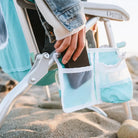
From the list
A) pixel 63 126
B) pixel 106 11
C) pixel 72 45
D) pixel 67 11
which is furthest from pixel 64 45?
pixel 63 126

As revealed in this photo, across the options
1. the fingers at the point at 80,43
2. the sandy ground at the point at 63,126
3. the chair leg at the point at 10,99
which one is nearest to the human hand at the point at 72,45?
the fingers at the point at 80,43

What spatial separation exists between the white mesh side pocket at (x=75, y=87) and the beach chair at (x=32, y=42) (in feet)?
0.28

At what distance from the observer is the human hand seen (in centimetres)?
64

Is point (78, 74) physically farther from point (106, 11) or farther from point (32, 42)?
point (106, 11)

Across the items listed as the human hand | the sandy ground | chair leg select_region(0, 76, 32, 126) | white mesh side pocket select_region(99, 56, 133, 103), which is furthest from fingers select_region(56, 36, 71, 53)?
the sandy ground

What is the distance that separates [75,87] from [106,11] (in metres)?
0.46

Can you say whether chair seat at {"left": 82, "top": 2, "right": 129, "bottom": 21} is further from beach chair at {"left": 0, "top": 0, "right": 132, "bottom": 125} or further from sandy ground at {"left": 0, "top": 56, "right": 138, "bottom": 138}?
sandy ground at {"left": 0, "top": 56, "right": 138, "bottom": 138}

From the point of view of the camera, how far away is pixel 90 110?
1415mm

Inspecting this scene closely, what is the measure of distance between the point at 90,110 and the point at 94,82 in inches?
24.1

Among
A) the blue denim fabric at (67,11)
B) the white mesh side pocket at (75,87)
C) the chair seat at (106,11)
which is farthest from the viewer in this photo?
the chair seat at (106,11)

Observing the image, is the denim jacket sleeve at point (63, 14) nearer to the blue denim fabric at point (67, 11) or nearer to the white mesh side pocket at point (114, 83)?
the blue denim fabric at point (67, 11)

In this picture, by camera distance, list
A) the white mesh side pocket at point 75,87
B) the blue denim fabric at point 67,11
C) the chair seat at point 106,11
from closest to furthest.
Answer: the blue denim fabric at point 67,11 < the white mesh side pocket at point 75,87 < the chair seat at point 106,11

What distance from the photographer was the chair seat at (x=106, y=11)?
0.85 m

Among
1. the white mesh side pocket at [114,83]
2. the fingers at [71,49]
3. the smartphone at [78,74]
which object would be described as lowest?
the white mesh side pocket at [114,83]
